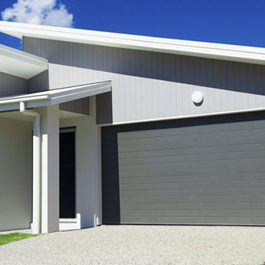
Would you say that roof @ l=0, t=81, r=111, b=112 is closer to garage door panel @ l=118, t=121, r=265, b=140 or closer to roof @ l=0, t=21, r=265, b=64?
roof @ l=0, t=21, r=265, b=64

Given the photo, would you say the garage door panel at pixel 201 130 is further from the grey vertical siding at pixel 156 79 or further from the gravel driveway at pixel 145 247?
the gravel driveway at pixel 145 247

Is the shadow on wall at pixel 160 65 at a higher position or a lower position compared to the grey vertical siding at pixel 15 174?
higher

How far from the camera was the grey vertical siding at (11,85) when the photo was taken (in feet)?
40.7

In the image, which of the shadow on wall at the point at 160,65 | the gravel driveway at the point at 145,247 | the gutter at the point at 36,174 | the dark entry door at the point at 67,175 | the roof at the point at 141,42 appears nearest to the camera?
the gravel driveway at the point at 145,247

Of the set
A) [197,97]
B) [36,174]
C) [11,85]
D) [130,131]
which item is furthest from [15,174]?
[197,97]

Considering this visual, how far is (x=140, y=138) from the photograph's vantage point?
11789mm

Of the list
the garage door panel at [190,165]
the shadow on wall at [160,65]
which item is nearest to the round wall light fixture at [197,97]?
the shadow on wall at [160,65]

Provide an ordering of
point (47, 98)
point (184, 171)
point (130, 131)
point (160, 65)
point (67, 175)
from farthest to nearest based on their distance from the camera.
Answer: point (67, 175) → point (130, 131) → point (160, 65) → point (184, 171) → point (47, 98)

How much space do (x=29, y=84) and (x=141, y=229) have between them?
5569mm

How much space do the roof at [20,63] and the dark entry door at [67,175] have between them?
194 centimetres

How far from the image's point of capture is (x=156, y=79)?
1155cm

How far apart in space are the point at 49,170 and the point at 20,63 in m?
3.50

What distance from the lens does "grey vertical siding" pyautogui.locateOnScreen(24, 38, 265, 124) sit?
418 inches

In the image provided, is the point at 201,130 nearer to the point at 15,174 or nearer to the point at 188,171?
the point at 188,171
